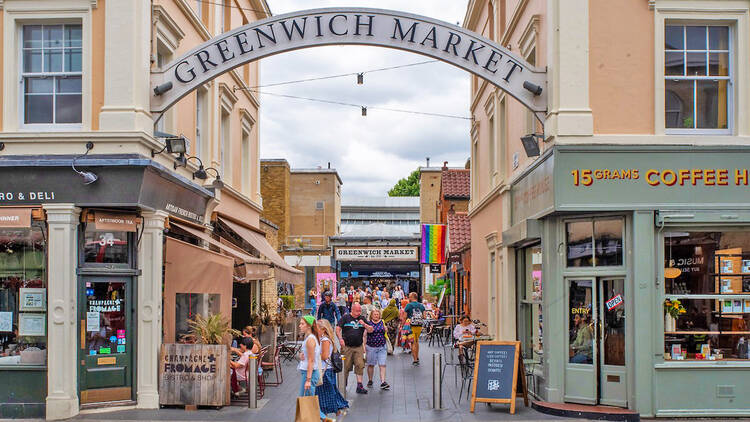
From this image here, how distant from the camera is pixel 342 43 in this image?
1398cm

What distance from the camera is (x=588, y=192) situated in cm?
1277

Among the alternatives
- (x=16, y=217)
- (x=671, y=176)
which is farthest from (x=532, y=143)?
(x=16, y=217)

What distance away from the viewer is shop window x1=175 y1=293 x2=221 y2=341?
16230 mm

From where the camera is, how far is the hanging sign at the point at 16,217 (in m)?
13.0

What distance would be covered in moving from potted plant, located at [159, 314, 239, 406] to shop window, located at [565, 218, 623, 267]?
19.5ft

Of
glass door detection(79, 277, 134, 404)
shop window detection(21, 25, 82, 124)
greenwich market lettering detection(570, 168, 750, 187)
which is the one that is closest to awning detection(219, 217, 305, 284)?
glass door detection(79, 277, 134, 404)

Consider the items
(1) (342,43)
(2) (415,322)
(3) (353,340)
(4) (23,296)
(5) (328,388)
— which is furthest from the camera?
(2) (415,322)

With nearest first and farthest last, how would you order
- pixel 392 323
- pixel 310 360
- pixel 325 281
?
pixel 310 360 < pixel 392 323 < pixel 325 281

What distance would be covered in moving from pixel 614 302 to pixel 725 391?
6.89 ft

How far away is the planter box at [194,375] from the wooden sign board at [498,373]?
416 cm

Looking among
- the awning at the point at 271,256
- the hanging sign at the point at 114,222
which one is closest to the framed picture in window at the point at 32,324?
the hanging sign at the point at 114,222

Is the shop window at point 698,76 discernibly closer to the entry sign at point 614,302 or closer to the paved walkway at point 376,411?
the entry sign at point 614,302

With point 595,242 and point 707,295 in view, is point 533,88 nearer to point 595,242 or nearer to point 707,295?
point 595,242

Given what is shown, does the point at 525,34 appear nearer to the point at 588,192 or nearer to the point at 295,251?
the point at 588,192
